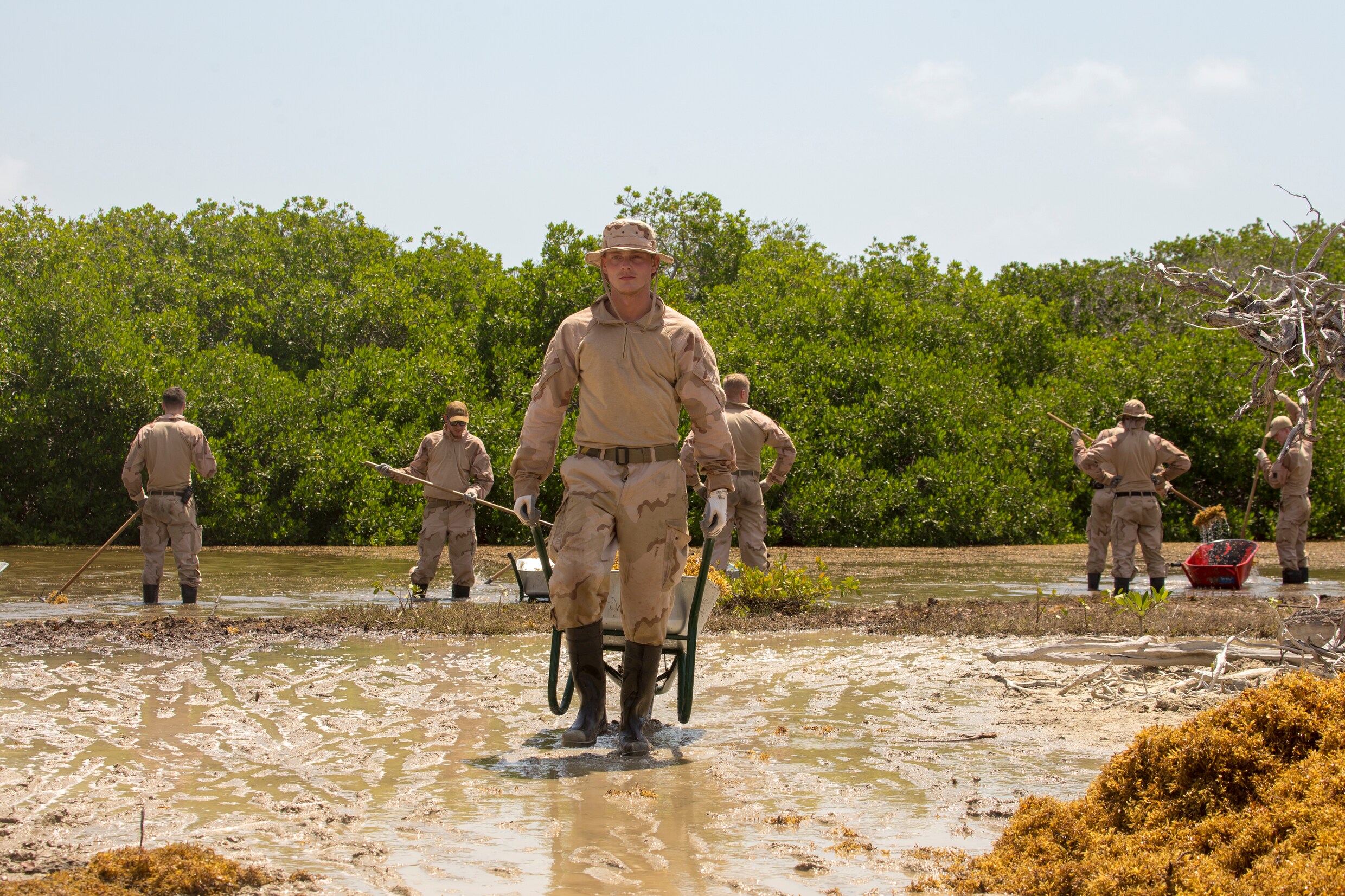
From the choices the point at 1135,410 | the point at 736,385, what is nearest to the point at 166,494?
the point at 736,385

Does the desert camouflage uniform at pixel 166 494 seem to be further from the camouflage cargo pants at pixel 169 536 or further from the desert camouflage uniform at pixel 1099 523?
the desert camouflage uniform at pixel 1099 523

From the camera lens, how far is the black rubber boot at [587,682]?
18.2ft

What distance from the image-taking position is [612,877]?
3.68 metres

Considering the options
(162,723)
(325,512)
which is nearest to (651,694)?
(162,723)

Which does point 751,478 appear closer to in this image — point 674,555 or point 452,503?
point 452,503

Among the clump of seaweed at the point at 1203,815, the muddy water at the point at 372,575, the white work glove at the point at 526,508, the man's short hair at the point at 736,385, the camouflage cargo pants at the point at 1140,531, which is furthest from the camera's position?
the camouflage cargo pants at the point at 1140,531

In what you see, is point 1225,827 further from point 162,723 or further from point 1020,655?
point 162,723

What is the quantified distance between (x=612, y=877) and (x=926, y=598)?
9.17 meters

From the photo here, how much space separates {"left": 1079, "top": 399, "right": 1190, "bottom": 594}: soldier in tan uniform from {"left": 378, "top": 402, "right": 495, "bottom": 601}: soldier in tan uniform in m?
6.57

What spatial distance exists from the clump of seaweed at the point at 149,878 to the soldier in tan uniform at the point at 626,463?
6.96 feet

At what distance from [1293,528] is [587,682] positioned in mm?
12122

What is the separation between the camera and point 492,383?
25516 millimetres

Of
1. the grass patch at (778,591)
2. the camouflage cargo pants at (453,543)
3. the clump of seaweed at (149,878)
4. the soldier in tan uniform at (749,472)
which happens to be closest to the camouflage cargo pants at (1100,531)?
the soldier in tan uniform at (749,472)

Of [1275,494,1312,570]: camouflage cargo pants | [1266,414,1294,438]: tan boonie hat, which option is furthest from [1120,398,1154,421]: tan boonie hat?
[1275,494,1312,570]: camouflage cargo pants
